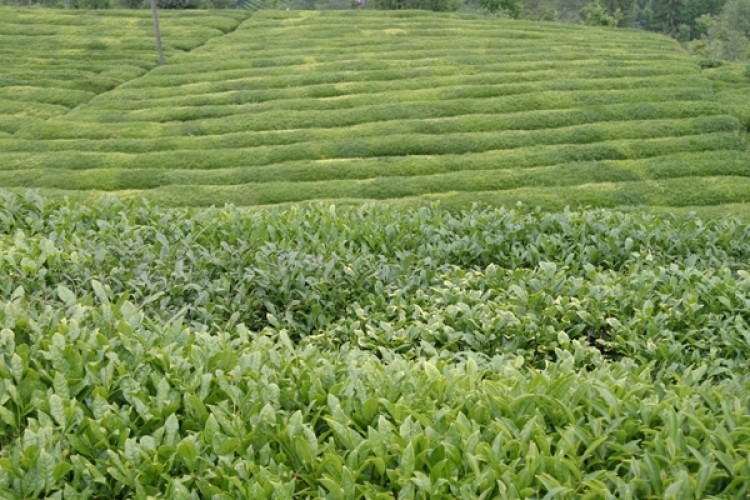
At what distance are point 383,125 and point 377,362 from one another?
57.9ft

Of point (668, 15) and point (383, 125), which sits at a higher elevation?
point (668, 15)

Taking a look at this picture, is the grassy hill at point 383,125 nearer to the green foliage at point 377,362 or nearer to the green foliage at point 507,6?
the green foliage at point 377,362

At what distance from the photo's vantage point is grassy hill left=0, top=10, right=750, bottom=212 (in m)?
19.3

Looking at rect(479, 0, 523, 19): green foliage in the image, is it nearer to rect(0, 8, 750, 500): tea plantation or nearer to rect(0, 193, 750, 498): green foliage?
rect(0, 8, 750, 500): tea plantation

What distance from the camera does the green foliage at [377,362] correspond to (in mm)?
4559

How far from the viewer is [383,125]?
916 inches

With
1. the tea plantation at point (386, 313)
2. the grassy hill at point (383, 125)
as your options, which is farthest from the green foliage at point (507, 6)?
the tea plantation at point (386, 313)

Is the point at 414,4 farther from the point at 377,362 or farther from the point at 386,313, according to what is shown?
the point at 377,362

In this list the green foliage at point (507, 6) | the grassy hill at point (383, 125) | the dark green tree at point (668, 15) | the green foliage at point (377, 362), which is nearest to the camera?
the green foliage at point (377, 362)

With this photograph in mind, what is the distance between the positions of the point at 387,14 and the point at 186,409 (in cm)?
3980

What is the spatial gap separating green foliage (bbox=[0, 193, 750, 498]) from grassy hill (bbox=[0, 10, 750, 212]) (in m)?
8.26

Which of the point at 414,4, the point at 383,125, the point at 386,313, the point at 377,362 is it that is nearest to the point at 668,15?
the point at 414,4

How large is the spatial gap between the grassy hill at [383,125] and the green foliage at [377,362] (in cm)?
826

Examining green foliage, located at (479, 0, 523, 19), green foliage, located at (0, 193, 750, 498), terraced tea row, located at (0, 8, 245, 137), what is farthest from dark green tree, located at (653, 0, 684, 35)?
green foliage, located at (0, 193, 750, 498)
